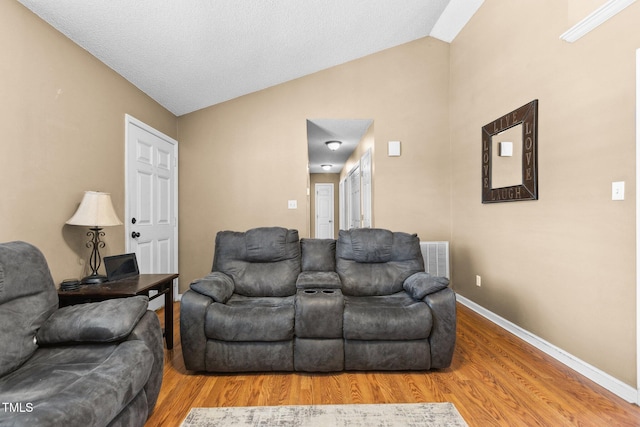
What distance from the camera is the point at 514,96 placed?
291 centimetres

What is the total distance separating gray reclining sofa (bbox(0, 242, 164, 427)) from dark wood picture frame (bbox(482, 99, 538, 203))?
2.84 meters

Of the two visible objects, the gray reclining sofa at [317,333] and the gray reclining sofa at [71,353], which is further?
the gray reclining sofa at [317,333]

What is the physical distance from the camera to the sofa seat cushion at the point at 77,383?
1049mm

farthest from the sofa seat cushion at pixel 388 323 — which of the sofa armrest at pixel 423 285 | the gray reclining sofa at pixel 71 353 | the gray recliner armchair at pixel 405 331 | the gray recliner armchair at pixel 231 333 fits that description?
the gray reclining sofa at pixel 71 353

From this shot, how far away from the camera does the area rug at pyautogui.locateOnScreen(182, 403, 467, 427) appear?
5.50ft

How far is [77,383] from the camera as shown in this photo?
1204mm

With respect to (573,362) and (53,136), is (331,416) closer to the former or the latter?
(573,362)

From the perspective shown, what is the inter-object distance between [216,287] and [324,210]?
7.46 meters

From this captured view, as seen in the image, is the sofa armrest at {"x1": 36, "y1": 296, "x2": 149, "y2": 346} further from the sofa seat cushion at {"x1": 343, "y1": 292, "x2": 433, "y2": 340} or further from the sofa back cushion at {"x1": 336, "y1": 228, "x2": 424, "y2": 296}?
the sofa back cushion at {"x1": 336, "y1": 228, "x2": 424, "y2": 296}

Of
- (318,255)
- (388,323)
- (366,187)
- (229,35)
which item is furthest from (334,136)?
(388,323)

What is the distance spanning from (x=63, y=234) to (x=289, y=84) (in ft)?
9.60

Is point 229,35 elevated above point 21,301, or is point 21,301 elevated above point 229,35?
point 229,35

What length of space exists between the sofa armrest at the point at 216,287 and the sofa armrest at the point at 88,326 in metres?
0.66

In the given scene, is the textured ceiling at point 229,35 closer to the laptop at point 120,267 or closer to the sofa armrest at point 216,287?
the laptop at point 120,267
